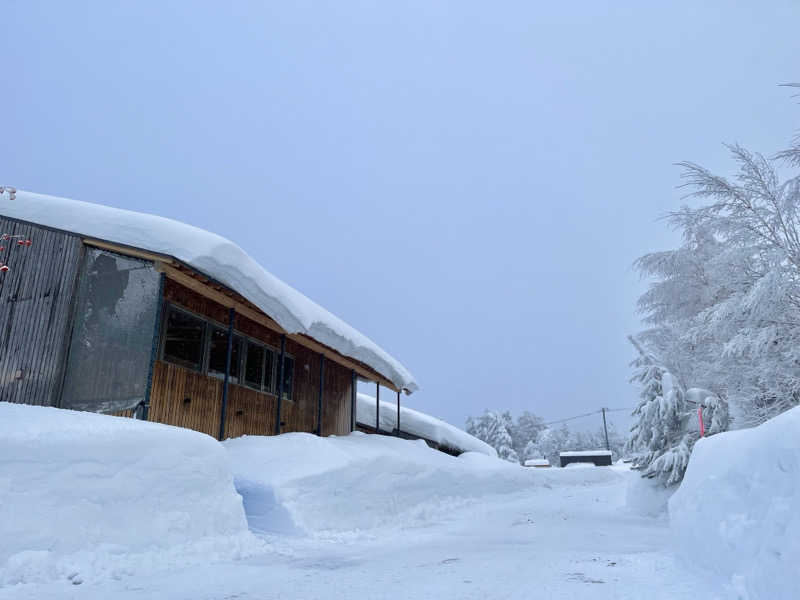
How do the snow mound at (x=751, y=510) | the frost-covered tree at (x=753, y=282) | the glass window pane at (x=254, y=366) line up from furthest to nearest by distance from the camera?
the glass window pane at (x=254, y=366) < the frost-covered tree at (x=753, y=282) < the snow mound at (x=751, y=510)

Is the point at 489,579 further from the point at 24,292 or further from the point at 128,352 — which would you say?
the point at 24,292

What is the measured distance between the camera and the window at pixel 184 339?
10.7 meters

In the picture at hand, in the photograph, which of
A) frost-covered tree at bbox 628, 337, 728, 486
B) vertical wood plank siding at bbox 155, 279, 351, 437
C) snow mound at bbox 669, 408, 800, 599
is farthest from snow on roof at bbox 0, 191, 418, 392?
snow mound at bbox 669, 408, 800, 599

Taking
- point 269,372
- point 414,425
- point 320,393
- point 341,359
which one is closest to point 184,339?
point 269,372

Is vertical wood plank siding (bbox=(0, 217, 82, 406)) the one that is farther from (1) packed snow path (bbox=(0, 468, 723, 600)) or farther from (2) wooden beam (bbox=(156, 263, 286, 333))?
(1) packed snow path (bbox=(0, 468, 723, 600))

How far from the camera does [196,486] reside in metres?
6.62

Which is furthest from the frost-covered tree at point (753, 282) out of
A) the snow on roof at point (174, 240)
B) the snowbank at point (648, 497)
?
the snow on roof at point (174, 240)

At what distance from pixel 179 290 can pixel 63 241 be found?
2.08 meters

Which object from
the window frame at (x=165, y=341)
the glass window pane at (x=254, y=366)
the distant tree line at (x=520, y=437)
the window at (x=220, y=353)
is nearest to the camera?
the window frame at (x=165, y=341)

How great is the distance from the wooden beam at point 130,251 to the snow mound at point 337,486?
329cm

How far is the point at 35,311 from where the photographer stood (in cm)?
941

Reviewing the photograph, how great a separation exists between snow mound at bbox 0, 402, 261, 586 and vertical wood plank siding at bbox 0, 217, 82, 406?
3.23 m

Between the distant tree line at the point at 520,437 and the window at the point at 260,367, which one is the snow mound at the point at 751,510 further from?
the distant tree line at the point at 520,437

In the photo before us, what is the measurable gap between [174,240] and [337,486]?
4.70 m
